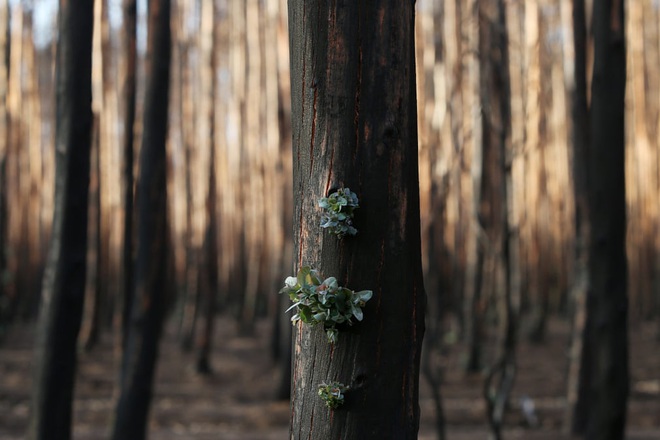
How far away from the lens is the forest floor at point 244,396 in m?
8.26

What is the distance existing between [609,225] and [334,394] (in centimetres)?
386

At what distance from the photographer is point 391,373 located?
1.91 m

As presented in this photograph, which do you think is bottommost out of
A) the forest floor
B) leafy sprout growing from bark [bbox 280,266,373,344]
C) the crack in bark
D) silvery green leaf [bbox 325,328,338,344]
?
the forest floor

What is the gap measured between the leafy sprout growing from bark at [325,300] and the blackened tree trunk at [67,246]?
10.3 feet

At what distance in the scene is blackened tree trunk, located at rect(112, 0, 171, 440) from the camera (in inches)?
235

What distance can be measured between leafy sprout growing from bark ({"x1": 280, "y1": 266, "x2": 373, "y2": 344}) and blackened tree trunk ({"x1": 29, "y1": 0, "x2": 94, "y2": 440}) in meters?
3.15

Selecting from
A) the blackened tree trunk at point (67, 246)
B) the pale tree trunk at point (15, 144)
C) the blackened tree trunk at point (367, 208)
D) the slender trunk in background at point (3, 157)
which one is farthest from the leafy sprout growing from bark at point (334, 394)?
the pale tree trunk at point (15, 144)

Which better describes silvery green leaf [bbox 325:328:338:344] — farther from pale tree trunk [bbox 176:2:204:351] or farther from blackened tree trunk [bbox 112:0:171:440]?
pale tree trunk [bbox 176:2:204:351]

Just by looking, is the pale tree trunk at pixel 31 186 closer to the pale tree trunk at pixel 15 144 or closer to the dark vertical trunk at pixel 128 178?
the pale tree trunk at pixel 15 144

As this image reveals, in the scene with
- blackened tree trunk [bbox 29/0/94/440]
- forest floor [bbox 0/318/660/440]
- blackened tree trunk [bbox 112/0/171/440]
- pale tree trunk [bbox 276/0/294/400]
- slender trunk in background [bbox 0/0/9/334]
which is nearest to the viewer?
blackened tree trunk [bbox 29/0/94/440]

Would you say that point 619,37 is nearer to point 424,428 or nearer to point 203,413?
point 424,428

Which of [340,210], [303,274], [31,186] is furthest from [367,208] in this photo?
[31,186]

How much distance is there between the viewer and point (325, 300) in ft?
6.01

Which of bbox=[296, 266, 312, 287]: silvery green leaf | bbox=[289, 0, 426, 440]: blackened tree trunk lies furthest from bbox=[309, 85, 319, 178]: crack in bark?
bbox=[296, 266, 312, 287]: silvery green leaf
